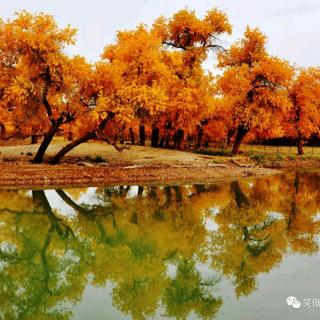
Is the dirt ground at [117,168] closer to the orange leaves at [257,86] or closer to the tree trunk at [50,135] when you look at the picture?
the tree trunk at [50,135]

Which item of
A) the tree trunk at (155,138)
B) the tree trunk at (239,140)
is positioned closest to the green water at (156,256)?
the tree trunk at (239,140)

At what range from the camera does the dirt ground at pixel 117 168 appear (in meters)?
27.3

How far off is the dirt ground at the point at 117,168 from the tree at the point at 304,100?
28.9 ft

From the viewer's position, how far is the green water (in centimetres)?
971

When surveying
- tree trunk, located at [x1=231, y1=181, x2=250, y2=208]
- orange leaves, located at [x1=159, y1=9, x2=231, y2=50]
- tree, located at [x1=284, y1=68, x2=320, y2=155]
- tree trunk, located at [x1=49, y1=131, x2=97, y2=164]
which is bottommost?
tree trunk, located at [x1=231, y1=181, x2=250, y2=208]

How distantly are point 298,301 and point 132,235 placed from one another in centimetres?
701

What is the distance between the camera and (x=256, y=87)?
1709 inches

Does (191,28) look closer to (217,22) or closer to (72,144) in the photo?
(217,22)

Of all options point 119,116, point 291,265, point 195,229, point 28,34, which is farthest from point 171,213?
point 28,34

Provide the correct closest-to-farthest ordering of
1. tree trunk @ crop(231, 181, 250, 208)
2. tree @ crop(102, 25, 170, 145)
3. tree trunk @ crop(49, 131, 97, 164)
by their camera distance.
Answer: tree trunk @ crop(231, 181, 250, 208) → tree @ crop(102, 25, 170, 145) → tree trunk @ crop(49, 131, 97, 164)

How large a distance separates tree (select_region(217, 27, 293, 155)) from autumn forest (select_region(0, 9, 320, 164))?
8 cm

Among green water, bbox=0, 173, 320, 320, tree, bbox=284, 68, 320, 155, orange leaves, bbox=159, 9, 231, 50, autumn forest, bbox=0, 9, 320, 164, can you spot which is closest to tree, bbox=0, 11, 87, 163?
autumn forest, bbox=0, 9, 320, 164

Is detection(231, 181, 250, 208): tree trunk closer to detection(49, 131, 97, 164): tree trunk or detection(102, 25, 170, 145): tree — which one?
detection(102, 25, 170, 145): tree

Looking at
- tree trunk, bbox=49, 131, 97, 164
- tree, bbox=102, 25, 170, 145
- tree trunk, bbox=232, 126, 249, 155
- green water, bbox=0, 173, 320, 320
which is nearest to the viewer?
green water, bbox=0, 173, 320, 320
